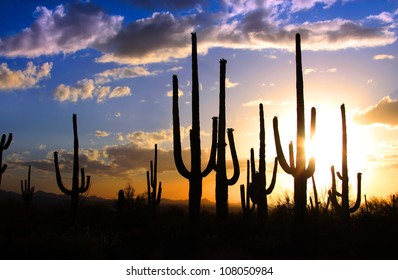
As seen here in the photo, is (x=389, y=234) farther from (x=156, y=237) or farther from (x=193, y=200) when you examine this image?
(x=156, y=237)

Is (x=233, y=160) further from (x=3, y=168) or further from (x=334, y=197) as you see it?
(x=3, y=168)

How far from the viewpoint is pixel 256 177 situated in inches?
963

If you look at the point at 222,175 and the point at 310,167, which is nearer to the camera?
the point at 310,167

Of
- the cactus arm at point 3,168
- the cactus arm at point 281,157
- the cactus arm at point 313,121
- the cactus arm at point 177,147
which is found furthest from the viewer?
the cactus arm at point 3,168

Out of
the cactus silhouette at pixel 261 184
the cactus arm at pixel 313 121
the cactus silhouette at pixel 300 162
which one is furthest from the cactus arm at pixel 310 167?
the cactus silhouette at pixel 261 184

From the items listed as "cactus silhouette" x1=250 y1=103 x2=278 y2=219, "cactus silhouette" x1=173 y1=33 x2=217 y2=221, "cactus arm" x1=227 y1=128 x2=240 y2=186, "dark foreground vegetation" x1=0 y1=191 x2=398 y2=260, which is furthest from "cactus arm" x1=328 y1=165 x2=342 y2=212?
"cactus silhouette" x1=173 y1=33 x2=217 y2=221

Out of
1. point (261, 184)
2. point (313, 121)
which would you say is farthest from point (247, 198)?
point (313, 121)

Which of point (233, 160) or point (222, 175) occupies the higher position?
point (233, 160)

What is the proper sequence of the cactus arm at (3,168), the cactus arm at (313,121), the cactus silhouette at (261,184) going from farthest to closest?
1. the cactus silhouette at (261,184)
2. the cactus arm at (3,168)
3. the cactus arm at (313,121)

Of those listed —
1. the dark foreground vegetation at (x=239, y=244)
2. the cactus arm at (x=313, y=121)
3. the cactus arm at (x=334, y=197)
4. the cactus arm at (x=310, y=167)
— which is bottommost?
the dark foreground vegetation at (x=239, y=244)

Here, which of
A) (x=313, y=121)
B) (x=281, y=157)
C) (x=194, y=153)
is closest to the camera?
(x=194, y=153)

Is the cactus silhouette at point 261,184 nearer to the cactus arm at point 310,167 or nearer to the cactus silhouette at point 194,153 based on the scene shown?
the cactus arm at point 310,167

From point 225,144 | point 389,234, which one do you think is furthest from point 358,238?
point 225,144

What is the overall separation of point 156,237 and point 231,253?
4.41 m
